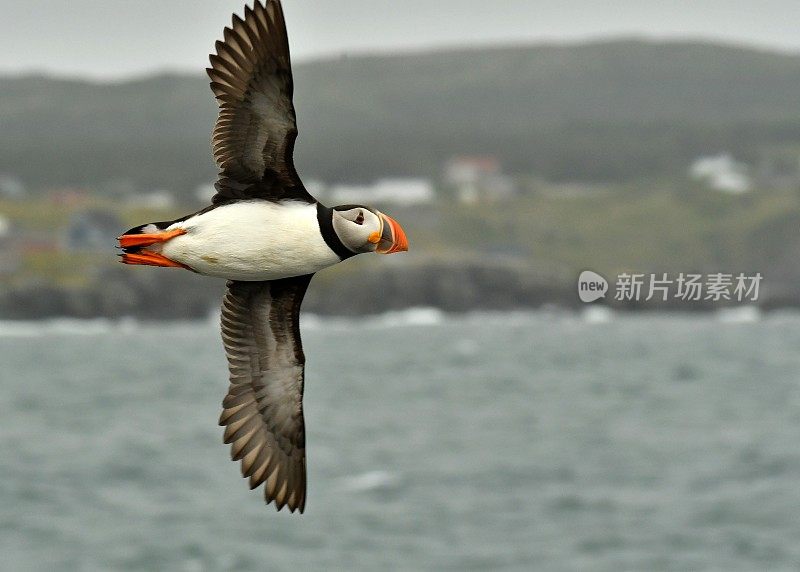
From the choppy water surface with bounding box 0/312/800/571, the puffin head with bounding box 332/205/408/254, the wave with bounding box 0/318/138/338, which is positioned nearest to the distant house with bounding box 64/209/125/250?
the wave with bounding box 0/318/138/338

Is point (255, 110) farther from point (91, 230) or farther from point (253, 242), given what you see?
point (91, 230)

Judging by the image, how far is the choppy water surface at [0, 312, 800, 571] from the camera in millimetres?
55344

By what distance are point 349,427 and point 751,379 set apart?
48.5 metres

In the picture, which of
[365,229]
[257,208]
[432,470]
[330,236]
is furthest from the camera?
[432,470]

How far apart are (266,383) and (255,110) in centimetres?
309

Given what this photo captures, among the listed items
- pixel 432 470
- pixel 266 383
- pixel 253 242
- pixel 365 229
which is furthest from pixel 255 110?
pixel 432 470

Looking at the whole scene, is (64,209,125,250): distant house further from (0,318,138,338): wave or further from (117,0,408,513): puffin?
(117,0,408,513): puffin

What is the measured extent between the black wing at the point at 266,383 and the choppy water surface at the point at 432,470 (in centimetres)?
3961

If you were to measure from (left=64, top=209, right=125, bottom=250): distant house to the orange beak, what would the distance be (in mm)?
158092

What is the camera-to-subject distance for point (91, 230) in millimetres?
171250

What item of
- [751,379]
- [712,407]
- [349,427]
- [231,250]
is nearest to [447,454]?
[349,427]

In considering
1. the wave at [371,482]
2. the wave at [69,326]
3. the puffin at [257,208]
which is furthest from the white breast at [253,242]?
the wave at [69,326]

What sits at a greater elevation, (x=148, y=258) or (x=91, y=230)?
(x=91, y=230)

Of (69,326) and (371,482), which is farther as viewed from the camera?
(69,326)
